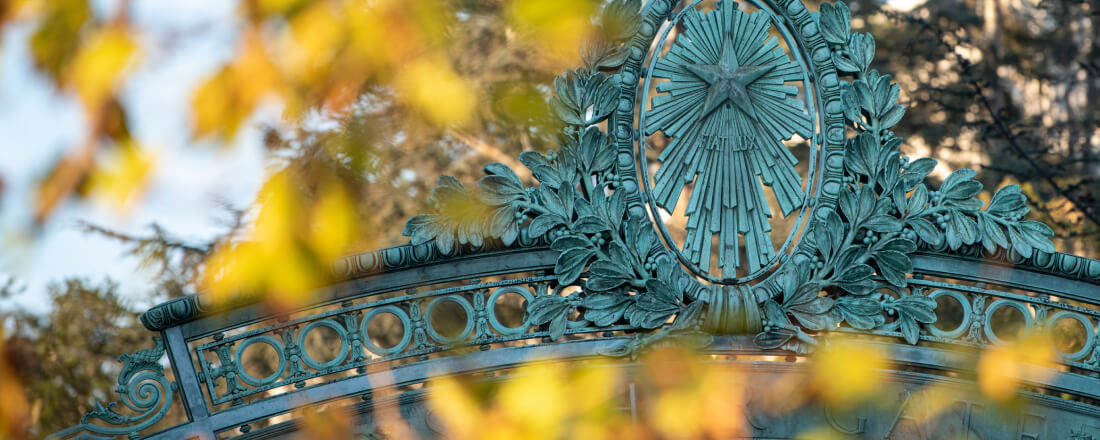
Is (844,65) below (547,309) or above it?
above

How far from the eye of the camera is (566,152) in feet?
14.1

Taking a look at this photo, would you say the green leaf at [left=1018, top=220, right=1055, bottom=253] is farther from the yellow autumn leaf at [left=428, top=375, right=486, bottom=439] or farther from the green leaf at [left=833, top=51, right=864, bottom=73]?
the yellow autumn leaf at [left=428, top=375, right=486, bottom=439]

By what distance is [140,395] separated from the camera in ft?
13.4

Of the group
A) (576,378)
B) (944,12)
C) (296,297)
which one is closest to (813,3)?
(944,12)

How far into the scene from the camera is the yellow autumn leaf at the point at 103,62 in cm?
184

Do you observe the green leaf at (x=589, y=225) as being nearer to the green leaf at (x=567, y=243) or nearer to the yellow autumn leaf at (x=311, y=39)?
the green leaf at (x=567, y=243)

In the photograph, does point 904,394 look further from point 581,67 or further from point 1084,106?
point 1084,106

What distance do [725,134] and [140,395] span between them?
239cm

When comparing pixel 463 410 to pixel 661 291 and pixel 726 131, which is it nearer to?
pixel 661 291

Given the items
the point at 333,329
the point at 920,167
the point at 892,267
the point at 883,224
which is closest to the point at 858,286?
the point at 892,267

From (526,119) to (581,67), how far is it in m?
2.21

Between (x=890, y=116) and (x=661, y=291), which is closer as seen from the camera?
(x=661, y=291)

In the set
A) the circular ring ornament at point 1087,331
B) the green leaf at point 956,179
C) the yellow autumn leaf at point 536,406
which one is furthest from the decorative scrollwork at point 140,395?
the circular ring ornament at point 1087,331

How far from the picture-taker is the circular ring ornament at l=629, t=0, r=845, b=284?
4.41 metres
